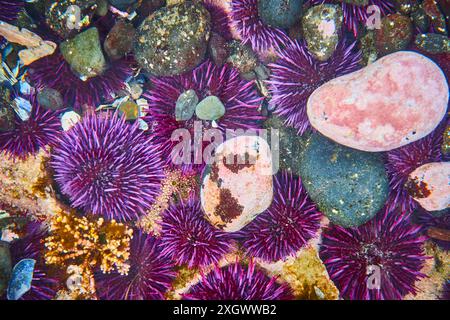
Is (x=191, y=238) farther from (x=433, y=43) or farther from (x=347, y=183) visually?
(x=433, y=43)

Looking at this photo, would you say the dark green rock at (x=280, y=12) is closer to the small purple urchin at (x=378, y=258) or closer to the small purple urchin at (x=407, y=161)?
the small purple urchin at (x=407, y=161)

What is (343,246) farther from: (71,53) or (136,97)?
(71,53)

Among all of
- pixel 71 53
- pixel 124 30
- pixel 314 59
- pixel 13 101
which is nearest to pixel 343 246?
pixel 314 59

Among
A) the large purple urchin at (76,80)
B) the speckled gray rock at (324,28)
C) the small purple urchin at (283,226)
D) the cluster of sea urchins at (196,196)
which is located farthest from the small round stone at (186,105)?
the speckled gray rock at (324,28)

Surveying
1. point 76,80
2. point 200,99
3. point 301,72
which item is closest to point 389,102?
point 301,72

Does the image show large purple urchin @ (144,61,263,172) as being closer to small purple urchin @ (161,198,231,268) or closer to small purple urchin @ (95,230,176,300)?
small purple urchin @ (161,198,231,268)

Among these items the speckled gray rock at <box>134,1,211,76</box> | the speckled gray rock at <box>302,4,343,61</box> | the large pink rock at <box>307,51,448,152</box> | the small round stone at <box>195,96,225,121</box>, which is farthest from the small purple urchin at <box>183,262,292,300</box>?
the speckled gray rock at <box>302,4,343,61</box>
